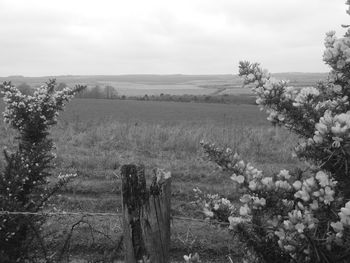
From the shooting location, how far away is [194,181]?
10797 mm

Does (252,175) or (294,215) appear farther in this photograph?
(252,175)

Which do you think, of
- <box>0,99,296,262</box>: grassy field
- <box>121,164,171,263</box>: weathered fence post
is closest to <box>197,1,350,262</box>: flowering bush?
<box>121,164,171,263</box>: weathered fence post

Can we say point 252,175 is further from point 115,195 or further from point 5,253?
point 115,195

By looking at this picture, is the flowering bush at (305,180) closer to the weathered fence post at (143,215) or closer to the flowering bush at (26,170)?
the weathered fence post at (143,215)

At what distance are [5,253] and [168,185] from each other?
85.4 inches

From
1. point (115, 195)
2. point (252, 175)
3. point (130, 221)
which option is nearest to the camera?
point (252, 175)

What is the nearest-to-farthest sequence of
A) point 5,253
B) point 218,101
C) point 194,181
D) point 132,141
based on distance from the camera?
point 5,253, point 194,181, point 132,141, point 218,101

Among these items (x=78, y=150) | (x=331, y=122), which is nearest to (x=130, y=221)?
(x=331, y=122)

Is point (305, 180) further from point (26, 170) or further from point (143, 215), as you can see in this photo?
point (26, 170)

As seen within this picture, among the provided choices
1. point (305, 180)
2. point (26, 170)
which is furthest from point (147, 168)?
point (305, 180)

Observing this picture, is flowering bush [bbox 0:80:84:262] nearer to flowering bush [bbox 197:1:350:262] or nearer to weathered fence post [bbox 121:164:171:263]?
weathered fence post [bbox 121:164:171:263]

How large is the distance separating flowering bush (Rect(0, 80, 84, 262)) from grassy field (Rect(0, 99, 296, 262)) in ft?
2.07

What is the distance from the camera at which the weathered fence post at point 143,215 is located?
8.49 ft

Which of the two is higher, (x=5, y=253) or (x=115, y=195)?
(x=5, y=253)
